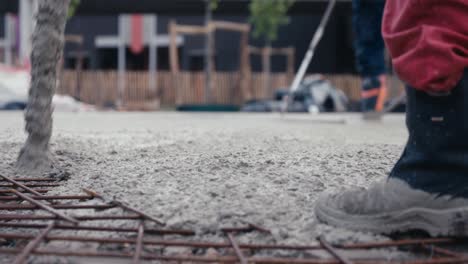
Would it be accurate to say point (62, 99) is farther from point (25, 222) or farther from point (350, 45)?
point (350, 45)

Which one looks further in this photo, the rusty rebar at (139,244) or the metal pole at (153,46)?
the metal pole at (153,46)

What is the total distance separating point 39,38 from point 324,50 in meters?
18.8

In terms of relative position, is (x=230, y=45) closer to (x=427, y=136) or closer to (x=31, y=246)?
(x=427, y=136)

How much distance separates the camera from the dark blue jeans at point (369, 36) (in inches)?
192

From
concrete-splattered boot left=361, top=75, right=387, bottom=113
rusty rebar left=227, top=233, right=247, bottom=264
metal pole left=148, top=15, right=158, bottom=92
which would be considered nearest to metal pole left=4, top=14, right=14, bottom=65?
metal pole left=148, top=15, right=158, bottom=92

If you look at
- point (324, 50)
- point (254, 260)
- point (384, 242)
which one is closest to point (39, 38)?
point (254, 260)

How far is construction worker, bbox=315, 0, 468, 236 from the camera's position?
4.87ft

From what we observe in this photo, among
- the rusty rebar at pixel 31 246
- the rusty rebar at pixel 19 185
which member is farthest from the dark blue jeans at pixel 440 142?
the rusty rebar at pixel 19 185

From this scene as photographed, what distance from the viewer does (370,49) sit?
505 cm

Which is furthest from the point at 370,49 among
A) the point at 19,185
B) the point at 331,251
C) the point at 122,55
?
the point at 122,55

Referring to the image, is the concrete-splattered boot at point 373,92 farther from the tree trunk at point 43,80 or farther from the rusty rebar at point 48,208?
the rusty rebar at point 48,208

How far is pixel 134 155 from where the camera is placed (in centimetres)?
257

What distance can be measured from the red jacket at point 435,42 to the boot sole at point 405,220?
0.34m

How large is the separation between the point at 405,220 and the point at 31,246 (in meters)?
1.00
